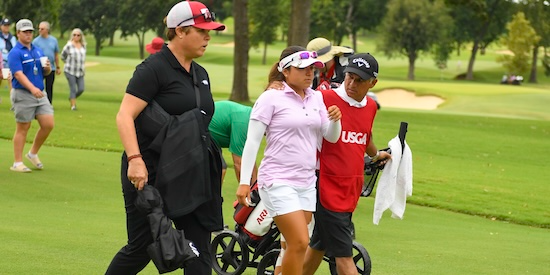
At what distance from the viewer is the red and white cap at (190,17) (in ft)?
19.7

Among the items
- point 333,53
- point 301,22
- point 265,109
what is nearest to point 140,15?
point 301,22

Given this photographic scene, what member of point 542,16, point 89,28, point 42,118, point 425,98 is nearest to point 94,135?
point 42,118

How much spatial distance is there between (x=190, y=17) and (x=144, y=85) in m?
0.51

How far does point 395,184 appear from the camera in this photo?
7.73 meters

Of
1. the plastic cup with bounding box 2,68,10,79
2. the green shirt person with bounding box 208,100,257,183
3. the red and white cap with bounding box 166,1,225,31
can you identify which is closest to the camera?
the red and white cap with bounding box 166,1,225,31

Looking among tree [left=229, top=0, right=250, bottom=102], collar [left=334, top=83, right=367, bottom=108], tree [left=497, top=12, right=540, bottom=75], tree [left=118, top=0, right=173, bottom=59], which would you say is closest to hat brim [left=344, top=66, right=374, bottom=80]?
collar [left=334, top=83, right=367, bottom=108]

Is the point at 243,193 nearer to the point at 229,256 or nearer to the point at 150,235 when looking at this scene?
the point at 150,235

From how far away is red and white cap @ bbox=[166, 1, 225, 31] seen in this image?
601 centimetres

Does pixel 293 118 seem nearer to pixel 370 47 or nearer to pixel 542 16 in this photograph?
pixel 542 16

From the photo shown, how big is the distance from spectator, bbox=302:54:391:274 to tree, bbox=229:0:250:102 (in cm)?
2653

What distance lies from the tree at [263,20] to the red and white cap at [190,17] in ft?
264

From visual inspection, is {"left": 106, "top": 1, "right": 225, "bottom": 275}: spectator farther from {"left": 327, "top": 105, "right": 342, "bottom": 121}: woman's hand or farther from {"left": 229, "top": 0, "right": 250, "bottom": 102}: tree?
{"left": 229, "top": 0, "right": 250, "bottom": 102}: tree

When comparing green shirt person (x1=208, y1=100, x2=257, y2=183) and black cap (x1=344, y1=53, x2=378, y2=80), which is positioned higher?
black cap (x1=344, y1=53, x2=378, y2=80)

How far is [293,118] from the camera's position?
6.72 m
